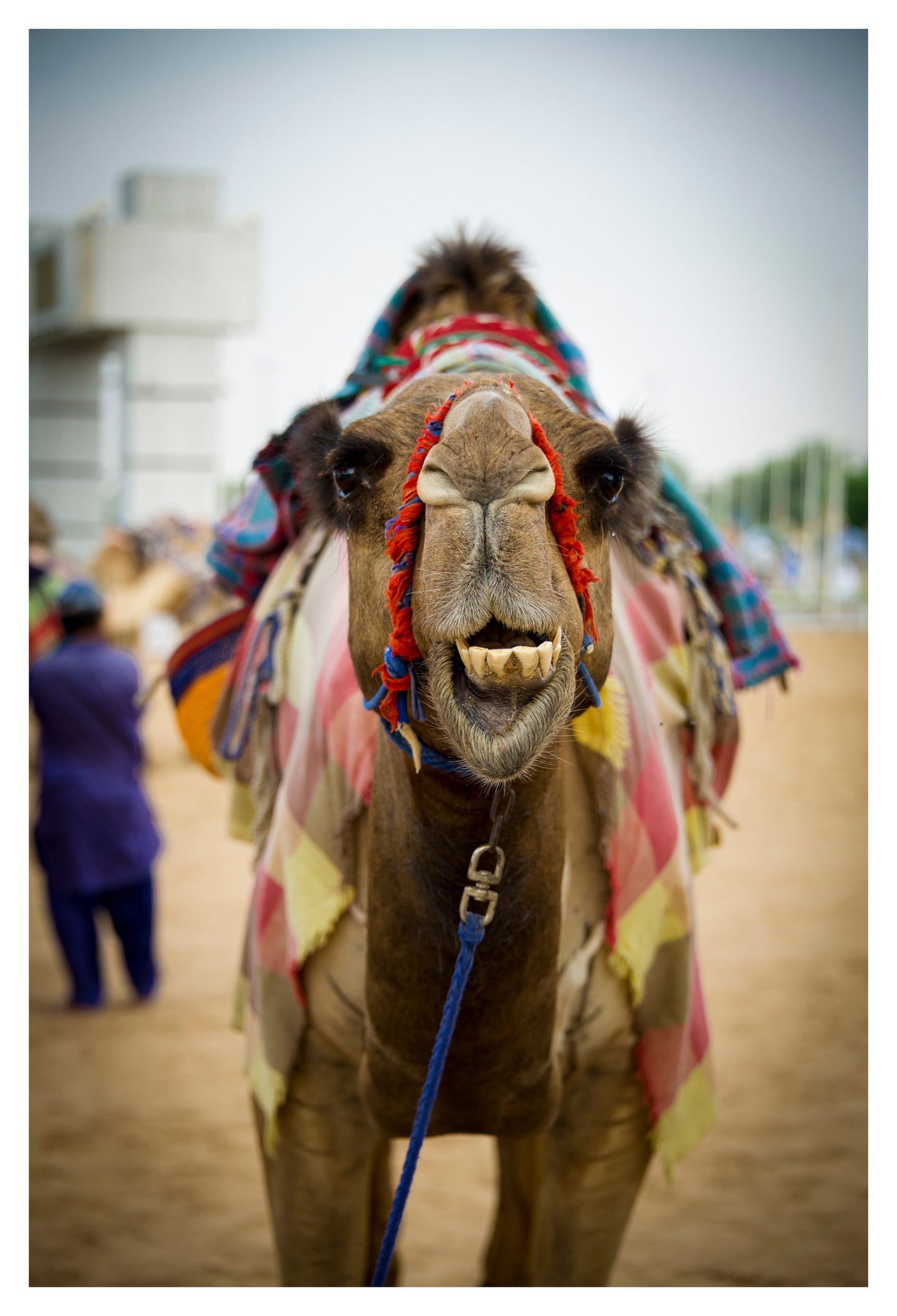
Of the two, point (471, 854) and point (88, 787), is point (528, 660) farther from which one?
point (88, 787)

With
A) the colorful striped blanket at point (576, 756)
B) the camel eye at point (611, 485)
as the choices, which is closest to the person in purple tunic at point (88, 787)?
the colorful striped blanket at point (576, 756)

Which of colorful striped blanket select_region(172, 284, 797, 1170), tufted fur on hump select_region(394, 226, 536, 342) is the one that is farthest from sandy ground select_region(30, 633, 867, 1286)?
tufted fur on hump select_region(394, 226, 536, 342)

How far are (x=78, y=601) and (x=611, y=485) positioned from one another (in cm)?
418

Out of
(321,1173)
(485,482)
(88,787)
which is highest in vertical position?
(485,482)

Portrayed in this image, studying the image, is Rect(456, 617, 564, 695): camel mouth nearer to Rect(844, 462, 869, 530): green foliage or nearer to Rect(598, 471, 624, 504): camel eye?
Rect(598, 471, 624, 504): camel eye

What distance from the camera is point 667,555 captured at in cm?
265

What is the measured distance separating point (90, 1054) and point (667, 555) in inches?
149

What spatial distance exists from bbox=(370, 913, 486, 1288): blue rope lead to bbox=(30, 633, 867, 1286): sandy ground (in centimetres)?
194

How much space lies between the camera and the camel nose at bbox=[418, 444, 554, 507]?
1.35 meters

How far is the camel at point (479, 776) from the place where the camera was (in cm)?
138

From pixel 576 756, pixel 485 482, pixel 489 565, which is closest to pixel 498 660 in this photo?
pixel 489 565

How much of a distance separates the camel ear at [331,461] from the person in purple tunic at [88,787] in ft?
11.7

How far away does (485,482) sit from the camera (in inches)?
53.2
